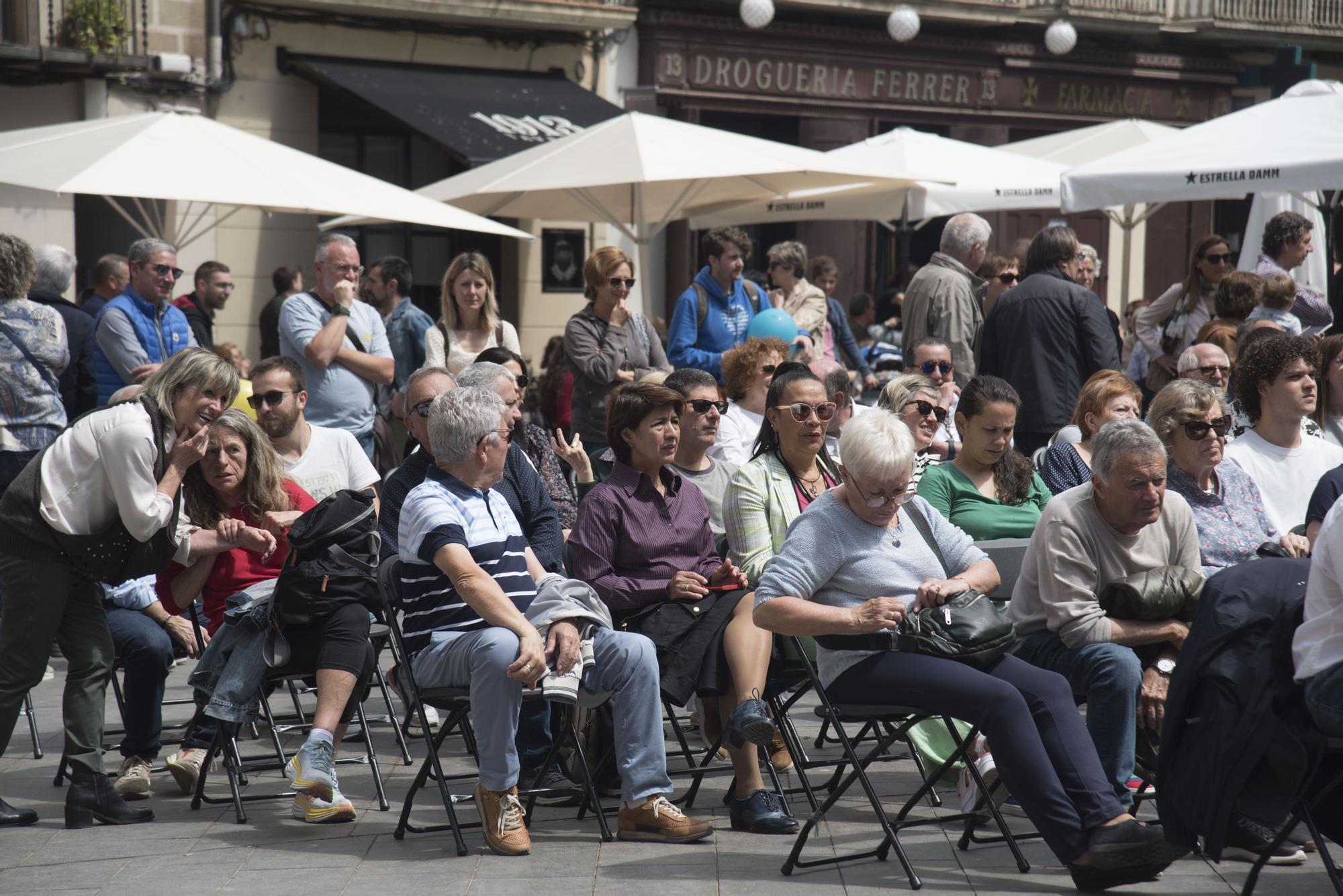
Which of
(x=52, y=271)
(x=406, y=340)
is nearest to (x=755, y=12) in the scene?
(x=406, y=340)

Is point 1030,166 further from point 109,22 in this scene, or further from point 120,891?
point 120,891

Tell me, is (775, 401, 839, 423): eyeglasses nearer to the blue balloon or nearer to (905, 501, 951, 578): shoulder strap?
(905, 501, 951, 578): shoulder strap

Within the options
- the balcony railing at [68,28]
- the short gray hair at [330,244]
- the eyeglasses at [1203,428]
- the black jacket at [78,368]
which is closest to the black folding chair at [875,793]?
the eyeglasses at [1203,428]

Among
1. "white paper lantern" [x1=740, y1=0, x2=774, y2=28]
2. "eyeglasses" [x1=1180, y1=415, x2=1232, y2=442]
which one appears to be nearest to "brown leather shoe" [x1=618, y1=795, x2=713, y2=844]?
"eyeglasses" [x1=1180, y1=415, x2=1232, y2=442]

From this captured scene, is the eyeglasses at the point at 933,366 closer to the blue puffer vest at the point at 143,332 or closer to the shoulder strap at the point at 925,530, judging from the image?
the shoulder strap at the point at 925,530

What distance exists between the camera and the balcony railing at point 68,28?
556 inches

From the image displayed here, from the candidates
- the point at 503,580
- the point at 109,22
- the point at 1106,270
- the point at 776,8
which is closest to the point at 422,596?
the point at 503,580

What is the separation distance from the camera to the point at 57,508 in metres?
5.20

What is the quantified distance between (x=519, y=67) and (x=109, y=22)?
4.48 metres

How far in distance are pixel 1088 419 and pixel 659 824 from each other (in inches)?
101

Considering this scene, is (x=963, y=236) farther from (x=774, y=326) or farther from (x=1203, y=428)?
(x=1203, y=428)

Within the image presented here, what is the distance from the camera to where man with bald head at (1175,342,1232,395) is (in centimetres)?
750

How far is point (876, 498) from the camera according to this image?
15.8 ft

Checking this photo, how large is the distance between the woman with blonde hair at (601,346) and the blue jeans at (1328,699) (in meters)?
4.73
